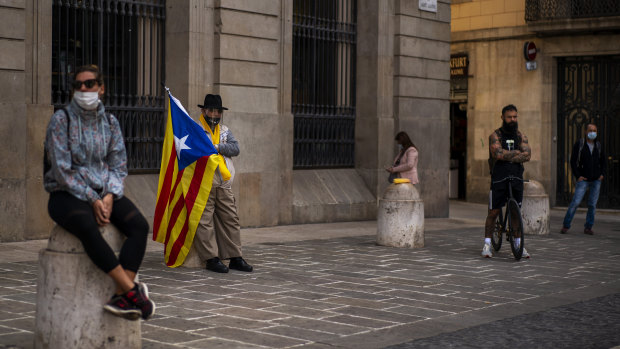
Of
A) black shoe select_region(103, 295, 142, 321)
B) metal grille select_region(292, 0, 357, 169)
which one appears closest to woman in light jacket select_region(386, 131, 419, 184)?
metal grille select_region(292, 0, 357, 169)

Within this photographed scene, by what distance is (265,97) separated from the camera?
1483 cm

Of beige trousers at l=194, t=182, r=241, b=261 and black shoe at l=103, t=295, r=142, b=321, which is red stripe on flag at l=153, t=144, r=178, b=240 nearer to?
beige trousers at l=194, t=182, r=241, b=261

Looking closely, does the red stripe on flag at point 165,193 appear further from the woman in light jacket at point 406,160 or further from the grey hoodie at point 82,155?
the woman in light jacket at point 406,160

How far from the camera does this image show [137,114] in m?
13.7

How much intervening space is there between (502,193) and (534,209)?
3747 mm

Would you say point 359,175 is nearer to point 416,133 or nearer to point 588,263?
point 416,133

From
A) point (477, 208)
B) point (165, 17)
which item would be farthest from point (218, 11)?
point (477, 208)

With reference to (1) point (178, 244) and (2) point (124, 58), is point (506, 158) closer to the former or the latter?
(1) point (178, 244)

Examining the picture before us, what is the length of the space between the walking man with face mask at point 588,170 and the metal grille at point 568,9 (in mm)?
6956

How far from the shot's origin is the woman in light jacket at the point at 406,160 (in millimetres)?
13938

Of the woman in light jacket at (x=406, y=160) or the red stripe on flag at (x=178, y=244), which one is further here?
the woman in light jacket at (x=406, y=160)

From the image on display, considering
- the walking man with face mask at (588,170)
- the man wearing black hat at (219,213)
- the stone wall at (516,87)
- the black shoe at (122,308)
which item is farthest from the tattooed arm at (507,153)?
the stone wall at (516,87)

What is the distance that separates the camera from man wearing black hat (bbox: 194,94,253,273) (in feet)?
31.4

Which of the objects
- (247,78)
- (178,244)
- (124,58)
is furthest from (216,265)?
(247,78)
